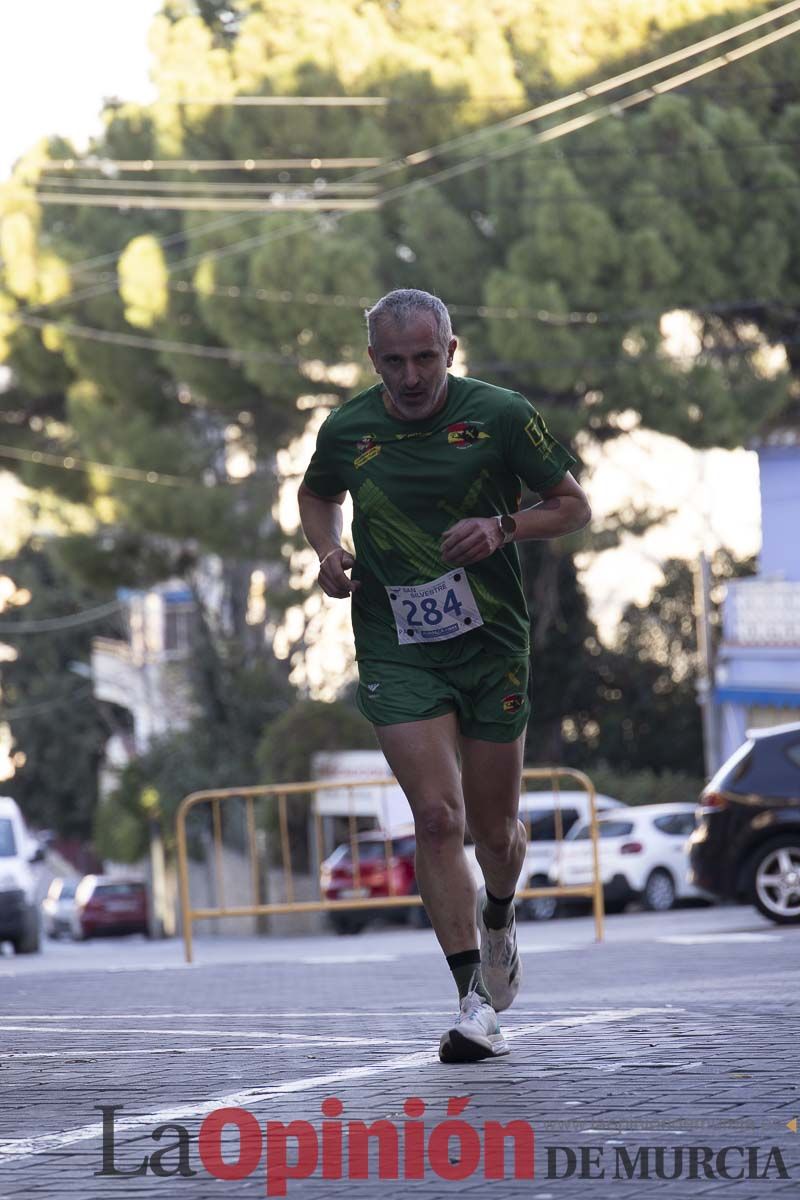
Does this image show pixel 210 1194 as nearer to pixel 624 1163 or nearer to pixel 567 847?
pixel 624 1163

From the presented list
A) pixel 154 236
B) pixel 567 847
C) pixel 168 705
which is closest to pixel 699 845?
pixel 567 847

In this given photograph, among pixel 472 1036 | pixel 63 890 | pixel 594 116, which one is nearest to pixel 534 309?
pixel 594 116

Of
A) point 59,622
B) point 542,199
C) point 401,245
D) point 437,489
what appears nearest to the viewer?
point 437,489

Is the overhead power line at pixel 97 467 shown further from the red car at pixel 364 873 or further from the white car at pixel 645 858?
the red car at pixel 364 873

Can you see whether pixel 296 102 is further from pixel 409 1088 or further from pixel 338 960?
pixel 409 1088

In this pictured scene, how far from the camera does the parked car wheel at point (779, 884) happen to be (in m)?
16.4

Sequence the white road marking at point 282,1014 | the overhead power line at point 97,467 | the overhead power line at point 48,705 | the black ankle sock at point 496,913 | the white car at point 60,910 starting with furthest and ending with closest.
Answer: the overhead power line at point 48,705 < the white car at point 60,910 < the overhead power line at point 97,467 < the white road marking at point 282,1014 < the black ankle sock at point 496,913

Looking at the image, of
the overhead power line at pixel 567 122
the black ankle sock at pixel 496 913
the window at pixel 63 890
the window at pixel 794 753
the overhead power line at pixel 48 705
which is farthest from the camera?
the overhead power line at pixel 48 705

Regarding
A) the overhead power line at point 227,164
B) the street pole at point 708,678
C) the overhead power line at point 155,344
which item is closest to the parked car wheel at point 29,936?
the overhead power line at point 155,344

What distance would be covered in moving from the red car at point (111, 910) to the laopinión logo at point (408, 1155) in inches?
1845

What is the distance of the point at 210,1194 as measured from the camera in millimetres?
4004

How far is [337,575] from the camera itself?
605cm

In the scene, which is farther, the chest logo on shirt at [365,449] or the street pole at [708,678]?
the street pole at [708,678]

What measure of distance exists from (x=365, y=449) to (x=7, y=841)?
1798cm
